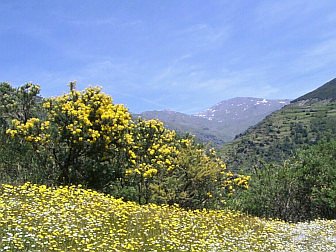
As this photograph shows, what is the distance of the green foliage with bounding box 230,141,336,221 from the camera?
1862 cm

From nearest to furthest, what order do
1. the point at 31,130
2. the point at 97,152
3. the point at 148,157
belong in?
the point at 31,130
the point at 97,152
the point at 148,157

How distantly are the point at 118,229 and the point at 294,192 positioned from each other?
12194 mm

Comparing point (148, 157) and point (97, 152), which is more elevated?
point (97, 152)

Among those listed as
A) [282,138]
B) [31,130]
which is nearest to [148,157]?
[31,130]

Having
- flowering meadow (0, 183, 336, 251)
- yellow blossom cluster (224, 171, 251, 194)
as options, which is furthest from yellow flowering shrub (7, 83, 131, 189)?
yellow blossom cluster (224, 171, 251, 194)

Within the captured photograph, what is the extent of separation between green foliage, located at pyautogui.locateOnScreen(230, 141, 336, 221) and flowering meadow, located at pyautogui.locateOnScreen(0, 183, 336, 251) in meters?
6.14

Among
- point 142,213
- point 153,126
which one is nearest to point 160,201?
point 153,126

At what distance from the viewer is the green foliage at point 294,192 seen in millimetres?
18625

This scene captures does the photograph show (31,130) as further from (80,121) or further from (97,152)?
(97,152)

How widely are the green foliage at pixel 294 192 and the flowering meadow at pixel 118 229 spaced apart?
6142mm


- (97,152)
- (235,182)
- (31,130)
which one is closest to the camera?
(31,130)

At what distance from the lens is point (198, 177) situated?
15719 millimetres

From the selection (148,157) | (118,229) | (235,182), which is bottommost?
(235,182)

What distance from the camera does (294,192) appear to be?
19203 millimetres
